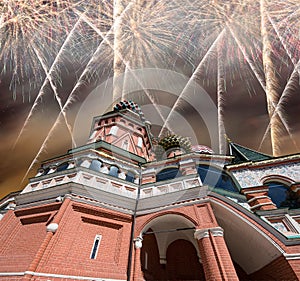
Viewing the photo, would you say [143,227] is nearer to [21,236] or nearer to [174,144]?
[21,236]

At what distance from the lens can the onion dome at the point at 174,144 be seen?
1795 centimetres

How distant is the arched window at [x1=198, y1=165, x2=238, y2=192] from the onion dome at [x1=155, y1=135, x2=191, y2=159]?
15.9ft

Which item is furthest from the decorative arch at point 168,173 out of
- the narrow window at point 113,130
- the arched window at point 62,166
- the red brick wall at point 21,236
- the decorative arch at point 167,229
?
the red brick wall at point 21,236

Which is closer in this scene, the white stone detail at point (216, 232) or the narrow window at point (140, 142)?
the white stone detail at point (216, 232)

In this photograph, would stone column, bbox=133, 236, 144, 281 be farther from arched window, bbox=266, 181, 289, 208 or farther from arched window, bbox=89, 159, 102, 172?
arched window, bbox=266, 181, 289, 208

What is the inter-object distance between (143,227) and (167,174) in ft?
17.5

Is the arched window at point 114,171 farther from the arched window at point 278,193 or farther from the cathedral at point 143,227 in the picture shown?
the arched window at point 278,193

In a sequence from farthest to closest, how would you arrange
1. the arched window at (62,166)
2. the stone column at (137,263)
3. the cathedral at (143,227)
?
the arched window at (62,166) < the stone column at (137,263) < the cathedral at (143,227)

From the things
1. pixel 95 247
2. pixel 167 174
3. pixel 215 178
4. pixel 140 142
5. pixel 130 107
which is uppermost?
pixel 130 107

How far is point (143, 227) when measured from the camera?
311 inches

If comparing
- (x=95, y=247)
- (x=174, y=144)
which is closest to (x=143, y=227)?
(x=95, y=247)

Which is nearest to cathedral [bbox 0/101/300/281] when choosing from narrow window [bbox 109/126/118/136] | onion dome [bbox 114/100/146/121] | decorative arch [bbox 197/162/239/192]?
decorative arch [bbox 197/162/239/192]

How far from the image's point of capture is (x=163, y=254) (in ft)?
30.9

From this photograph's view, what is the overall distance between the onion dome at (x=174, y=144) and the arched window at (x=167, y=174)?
16.0 feet
